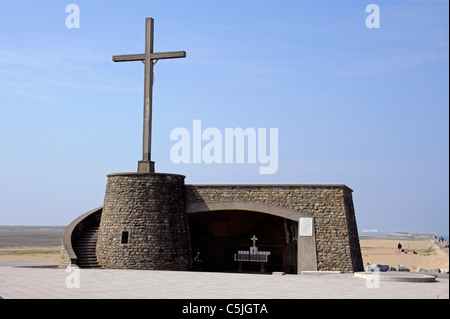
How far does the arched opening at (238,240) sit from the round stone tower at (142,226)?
2.66 m

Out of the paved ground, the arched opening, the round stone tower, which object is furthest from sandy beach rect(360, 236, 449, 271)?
the paved ground

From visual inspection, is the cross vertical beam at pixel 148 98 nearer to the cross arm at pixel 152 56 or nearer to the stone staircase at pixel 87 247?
the cross arm at pixel 152 56

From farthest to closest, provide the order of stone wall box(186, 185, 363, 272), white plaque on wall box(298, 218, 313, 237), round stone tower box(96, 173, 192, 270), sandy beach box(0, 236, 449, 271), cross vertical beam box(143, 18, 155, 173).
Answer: sandy beach box(0, 236, 449, 271), cross vertical beam box(143, 18, 155, 173), white plaque on wall box(298, 218, 313, 237), round stone tower box(96, 173, 192, 270), stone wall box(186, 185, 363, 272)

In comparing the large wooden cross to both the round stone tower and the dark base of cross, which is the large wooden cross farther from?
the round stone tower

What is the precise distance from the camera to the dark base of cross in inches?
956

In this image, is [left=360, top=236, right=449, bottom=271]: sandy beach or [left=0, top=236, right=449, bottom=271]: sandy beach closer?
[left=0, top=236, right=449, bottom=271]: sandy beach

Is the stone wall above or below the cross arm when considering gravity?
below

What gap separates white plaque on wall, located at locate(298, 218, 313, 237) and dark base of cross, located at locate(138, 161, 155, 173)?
21.9 feet

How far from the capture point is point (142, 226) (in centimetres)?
2350

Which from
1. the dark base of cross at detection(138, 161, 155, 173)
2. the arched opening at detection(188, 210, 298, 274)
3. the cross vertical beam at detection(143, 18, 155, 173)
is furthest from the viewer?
the arched opening at detection(188, 210, 298, 274)

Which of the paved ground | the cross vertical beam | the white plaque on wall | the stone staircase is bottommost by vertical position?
the paved ground

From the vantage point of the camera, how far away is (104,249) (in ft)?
78.4

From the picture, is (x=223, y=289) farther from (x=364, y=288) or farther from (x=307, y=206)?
(x=307, y=206)

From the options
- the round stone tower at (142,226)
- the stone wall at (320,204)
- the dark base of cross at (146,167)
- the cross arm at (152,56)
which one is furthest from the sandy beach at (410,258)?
the cross arm at (152,56)
